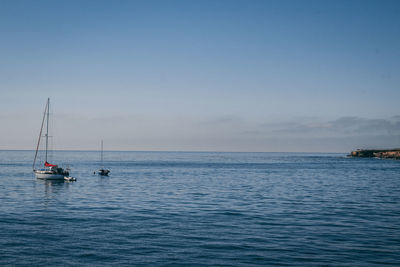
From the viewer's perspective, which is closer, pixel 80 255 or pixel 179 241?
pixel 80 255

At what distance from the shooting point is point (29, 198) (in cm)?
Result: 4394

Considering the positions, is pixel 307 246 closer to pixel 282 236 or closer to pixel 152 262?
pixel 282 236

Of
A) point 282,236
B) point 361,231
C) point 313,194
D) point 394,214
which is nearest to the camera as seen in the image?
point 282,236

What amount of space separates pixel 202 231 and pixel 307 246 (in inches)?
306

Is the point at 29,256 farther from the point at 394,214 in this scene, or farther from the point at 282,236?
the point at 394,214

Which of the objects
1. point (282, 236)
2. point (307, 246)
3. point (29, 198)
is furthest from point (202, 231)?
point (29, 198)

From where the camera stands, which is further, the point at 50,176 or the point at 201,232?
the point at 50,176

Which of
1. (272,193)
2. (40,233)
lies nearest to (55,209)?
(40,233)

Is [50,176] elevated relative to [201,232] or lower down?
lower down

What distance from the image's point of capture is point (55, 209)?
1383 inches

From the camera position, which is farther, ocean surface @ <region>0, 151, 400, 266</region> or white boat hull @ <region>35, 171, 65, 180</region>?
white boat hull @ <region>35, 171, 65, 180</region>

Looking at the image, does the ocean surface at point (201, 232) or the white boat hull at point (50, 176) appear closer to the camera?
the ocean surface at point (201, 232)

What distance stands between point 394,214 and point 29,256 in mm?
31783

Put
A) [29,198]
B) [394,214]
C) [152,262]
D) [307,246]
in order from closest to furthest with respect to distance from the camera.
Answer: [152,262], [307,246], [394,214], [29,198]
